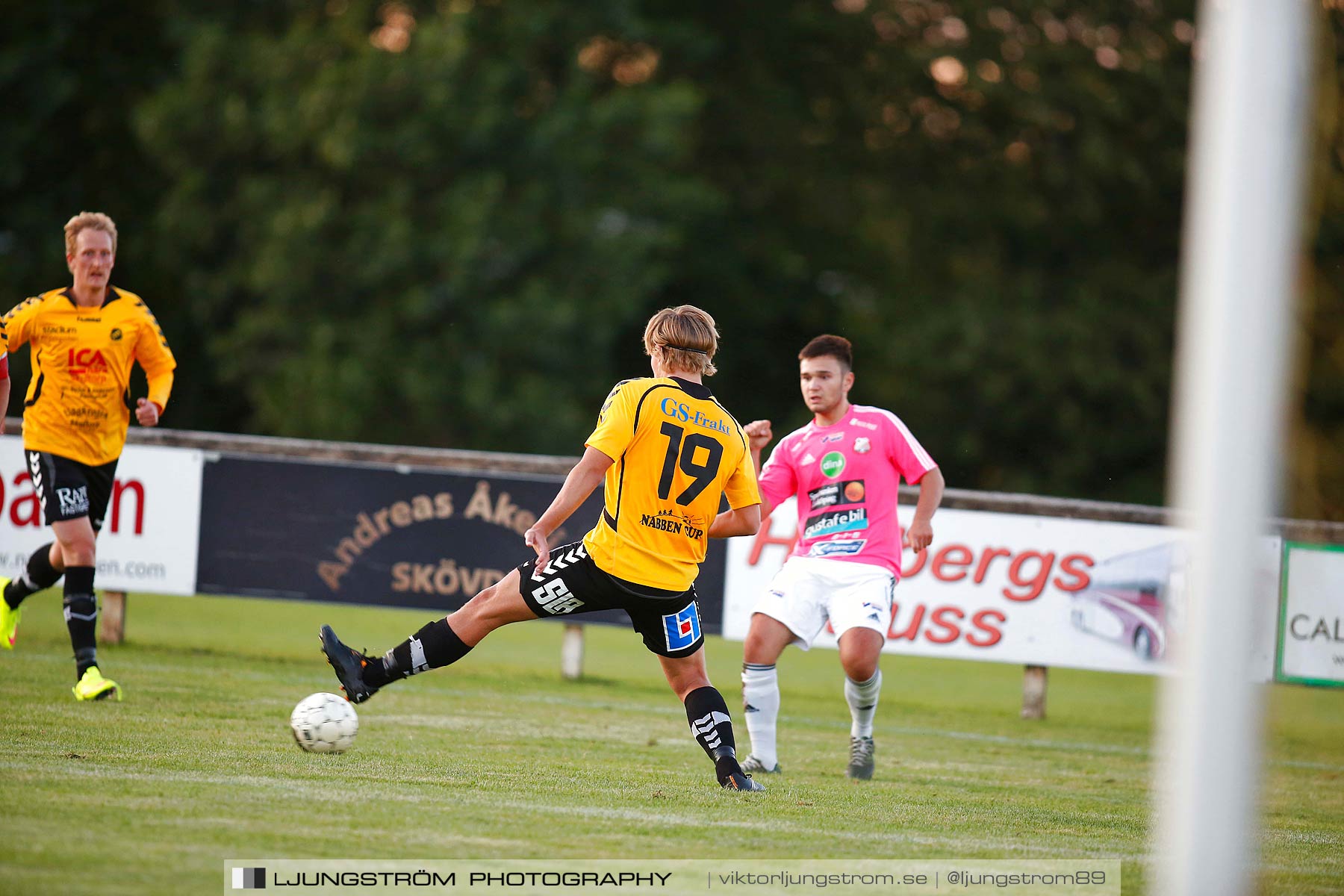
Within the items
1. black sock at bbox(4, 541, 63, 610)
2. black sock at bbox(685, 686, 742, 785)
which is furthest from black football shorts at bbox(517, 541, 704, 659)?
black sock at bbox(4, 541, 63, 610)

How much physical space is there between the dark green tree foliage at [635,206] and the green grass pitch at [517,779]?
13156 millimetres

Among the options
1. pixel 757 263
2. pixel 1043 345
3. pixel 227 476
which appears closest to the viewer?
pixel 227 476

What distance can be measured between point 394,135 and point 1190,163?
14.2 m

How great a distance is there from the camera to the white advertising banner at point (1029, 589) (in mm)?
10281

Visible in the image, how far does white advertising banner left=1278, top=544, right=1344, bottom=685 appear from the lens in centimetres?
1002

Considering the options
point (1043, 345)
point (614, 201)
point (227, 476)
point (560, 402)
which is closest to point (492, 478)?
point (227, 476)

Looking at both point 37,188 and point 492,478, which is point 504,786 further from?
point 37,188

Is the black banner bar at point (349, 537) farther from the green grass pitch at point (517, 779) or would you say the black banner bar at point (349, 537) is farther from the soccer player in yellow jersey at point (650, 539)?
the soccer player in yellow jersey at point (650, 539)

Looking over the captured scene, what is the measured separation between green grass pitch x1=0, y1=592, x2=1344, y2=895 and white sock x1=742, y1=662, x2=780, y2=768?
0.67 ft

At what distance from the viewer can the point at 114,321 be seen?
304 inches

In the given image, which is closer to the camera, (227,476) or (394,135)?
(227,476)

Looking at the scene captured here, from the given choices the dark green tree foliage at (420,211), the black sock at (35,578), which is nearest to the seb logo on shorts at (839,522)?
the black sock at (35,578)

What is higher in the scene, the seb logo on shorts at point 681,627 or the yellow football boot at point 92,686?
the seb logo on shorts at point 681,627

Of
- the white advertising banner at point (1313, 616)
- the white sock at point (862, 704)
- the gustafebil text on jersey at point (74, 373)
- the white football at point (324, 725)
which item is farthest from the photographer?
the white advertising banner at point (1313, 616)
